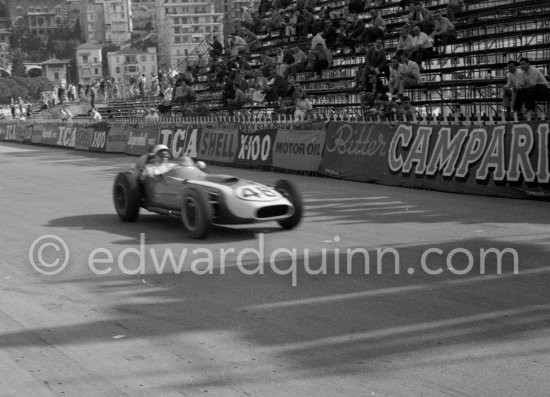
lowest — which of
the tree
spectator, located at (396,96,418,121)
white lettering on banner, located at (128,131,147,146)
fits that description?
white lettering on banner, located at (128,131,147,146)

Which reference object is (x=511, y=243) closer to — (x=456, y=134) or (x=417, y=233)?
(x=417, y=233)

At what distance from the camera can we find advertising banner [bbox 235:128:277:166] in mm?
22969

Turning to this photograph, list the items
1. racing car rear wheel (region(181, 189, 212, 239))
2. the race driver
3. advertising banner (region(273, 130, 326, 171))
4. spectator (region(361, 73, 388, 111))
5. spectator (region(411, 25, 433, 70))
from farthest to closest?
spectator (region(411, 25, 433, 70)), spectator (region(361, 73, 388, 111)), advertising banner (region(273, 130, 326, 171)), the race driver, racing car rear wheel (region(181, 189, 212, 239))

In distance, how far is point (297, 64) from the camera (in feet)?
92.6

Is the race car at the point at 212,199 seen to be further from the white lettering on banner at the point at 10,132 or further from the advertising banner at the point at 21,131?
the white lettering on banner at the point at 10,132

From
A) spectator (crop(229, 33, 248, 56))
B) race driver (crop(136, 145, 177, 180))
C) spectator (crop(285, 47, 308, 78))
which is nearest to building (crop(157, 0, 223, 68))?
spectator (crop(229, 33, 248, 56))

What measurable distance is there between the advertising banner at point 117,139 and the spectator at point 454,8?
13.2 m

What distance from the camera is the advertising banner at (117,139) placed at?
106 ft

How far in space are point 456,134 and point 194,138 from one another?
12.2 meters

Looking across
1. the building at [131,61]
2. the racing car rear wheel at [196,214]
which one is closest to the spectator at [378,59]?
the racing car rear wheel at [196,214]

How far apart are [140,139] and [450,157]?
1699 cm

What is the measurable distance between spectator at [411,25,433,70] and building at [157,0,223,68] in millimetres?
121836

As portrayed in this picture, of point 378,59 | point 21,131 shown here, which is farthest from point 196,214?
point 21,131

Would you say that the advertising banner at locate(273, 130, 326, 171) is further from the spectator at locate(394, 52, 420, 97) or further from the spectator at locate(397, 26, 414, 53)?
the spectator at locate(397, 26, 414, 53)
